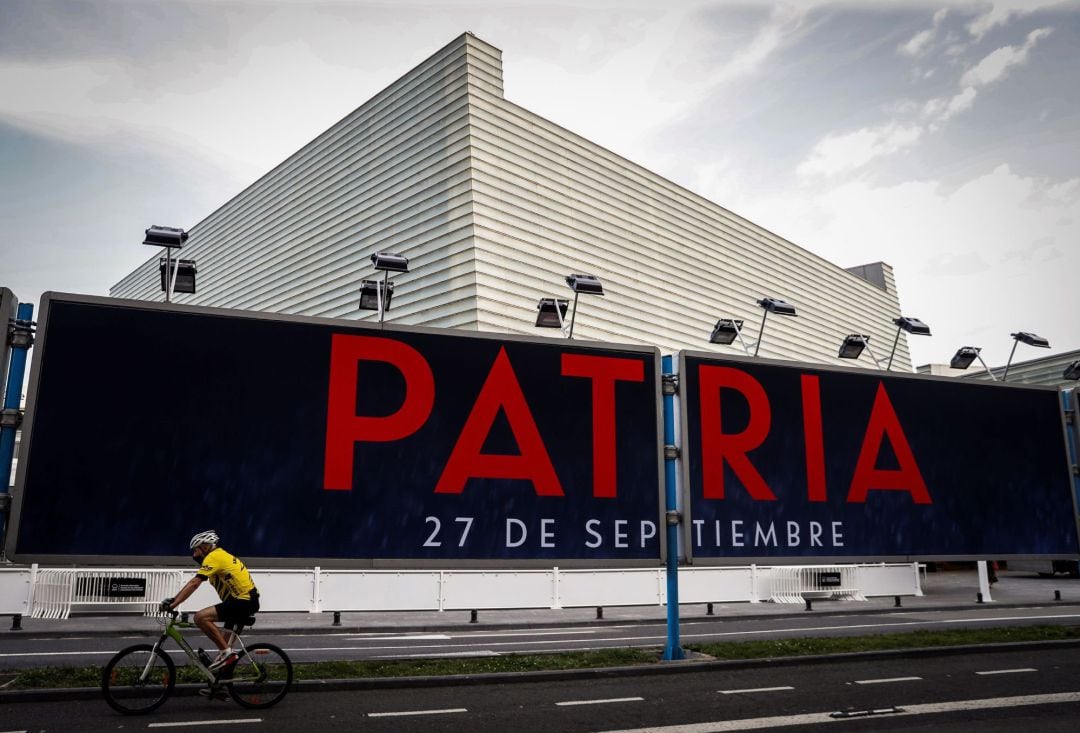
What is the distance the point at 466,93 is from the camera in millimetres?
49375

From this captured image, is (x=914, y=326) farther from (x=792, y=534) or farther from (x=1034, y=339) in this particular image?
(x=792, y=534)

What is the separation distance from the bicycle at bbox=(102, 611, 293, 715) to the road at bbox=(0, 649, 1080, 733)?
20 centimetres

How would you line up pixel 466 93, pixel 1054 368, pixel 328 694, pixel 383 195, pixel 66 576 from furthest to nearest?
pixel 1054 368 < pixel 383 195 < pixel 466 93 < pixel 66 576 < pixel 328 694

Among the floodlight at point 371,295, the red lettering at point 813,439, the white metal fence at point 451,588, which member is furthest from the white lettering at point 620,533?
the white metal fence at point 451,588

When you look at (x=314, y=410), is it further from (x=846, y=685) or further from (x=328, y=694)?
(x=846, y=685)

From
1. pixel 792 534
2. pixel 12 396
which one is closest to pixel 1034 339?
pixel 792 534

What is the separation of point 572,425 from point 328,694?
4.40m

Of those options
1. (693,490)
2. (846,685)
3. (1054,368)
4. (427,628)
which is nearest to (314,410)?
(693,490)

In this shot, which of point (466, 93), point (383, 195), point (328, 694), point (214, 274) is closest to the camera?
point (328, 694)

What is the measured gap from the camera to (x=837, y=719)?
8.67 m

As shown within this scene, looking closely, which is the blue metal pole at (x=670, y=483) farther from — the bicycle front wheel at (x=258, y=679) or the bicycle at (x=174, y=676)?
the bicycle at (x=174, y=676)

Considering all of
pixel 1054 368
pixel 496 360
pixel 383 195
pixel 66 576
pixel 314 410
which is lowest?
pixel 66 576

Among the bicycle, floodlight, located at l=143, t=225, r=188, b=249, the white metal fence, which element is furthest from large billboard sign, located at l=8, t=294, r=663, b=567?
the white metal fence

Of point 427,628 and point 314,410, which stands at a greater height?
point 314,410
